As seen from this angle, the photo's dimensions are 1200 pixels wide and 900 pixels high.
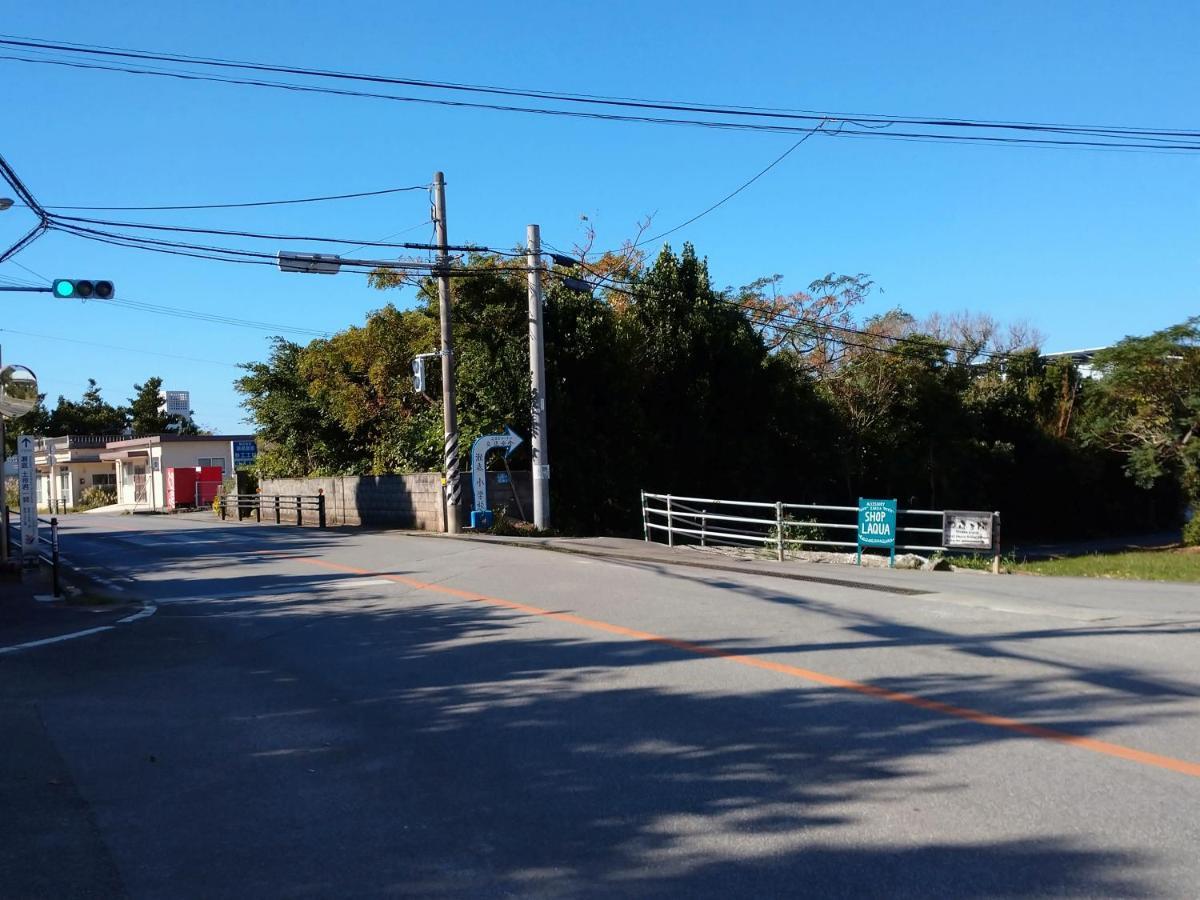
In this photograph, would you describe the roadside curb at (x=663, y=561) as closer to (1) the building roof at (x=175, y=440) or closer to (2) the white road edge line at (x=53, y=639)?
(2) the white road edge line at (x=53, y=639)

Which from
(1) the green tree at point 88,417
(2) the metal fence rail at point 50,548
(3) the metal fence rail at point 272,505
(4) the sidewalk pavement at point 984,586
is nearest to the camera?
(4) the sidewalk pavement at point 984,586

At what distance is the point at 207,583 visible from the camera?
16.3 m

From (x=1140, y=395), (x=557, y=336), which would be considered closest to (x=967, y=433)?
(x=1140, y=395)

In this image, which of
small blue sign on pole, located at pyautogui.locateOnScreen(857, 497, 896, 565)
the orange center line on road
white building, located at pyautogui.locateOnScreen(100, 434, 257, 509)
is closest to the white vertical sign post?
the orange center line on road

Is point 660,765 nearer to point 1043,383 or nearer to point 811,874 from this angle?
point 811,874

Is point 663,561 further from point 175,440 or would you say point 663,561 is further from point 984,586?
point 175,440

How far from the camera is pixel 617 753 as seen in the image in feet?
20.6

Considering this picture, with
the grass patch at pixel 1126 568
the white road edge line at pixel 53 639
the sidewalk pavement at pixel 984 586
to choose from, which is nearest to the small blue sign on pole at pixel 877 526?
the sidewalk pavement at pixel 984 586

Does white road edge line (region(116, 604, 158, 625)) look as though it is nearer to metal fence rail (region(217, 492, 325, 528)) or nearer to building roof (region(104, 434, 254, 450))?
metal fence rail (region(217, 492, 325, 528))

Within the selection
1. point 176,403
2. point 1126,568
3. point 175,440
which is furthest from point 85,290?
point 176,403

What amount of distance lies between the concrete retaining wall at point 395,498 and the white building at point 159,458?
79.9ft

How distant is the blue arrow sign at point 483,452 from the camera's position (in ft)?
86.1

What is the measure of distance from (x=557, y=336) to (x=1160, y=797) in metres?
24.9

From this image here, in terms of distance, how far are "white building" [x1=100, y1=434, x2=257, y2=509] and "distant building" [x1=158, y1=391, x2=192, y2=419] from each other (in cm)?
2927
